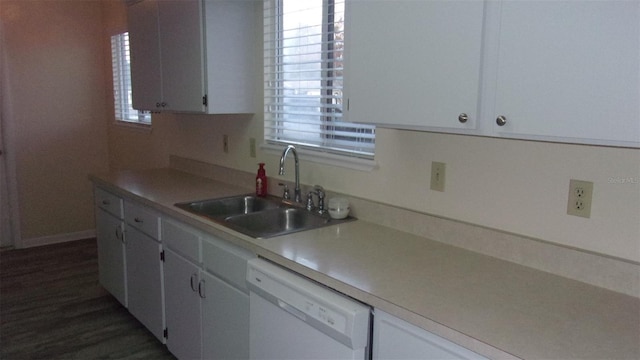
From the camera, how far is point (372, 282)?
1494mm

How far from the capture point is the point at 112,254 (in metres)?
3.18

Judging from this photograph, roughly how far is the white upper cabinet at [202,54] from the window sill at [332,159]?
331 millimetres

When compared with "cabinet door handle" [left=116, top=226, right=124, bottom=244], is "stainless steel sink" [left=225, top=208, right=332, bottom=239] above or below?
above

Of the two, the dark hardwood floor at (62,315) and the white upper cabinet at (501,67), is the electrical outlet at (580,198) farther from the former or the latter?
the dark hardwood floor at (62,315)

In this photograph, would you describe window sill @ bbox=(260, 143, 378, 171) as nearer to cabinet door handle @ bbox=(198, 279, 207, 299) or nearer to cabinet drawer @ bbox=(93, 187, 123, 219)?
cabinet door handle @ bbox=(198, 279, 207, 299)

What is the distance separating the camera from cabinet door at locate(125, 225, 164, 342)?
8.66 feet

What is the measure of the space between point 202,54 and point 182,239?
1.03m

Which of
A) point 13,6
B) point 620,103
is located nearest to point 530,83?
point 620,103

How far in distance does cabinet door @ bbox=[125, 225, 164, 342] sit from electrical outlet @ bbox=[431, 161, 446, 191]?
4.88 feet

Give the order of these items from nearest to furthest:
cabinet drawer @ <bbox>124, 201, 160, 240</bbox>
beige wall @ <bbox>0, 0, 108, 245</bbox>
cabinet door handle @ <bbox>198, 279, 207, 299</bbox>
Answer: cabinet door handle @ <bbox>198, 279, 207, 299</bbox>, cabinet drawer @ <bbox>124, 201, 160, 240</bbox>, beige wall @ <bbox>0, 0, 108, 245</bbox>

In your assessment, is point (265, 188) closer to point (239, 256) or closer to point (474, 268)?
point (239, 256)

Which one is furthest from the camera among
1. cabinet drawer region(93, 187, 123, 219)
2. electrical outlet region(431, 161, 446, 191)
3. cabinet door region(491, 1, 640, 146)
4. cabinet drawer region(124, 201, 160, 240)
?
cabinet drawer region(93, 187, 123, 219)

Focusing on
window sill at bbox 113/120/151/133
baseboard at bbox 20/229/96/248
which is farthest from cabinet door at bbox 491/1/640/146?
Result: baseboard at bbox 20/229/96/248

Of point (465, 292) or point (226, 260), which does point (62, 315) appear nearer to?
point (226, 260)
